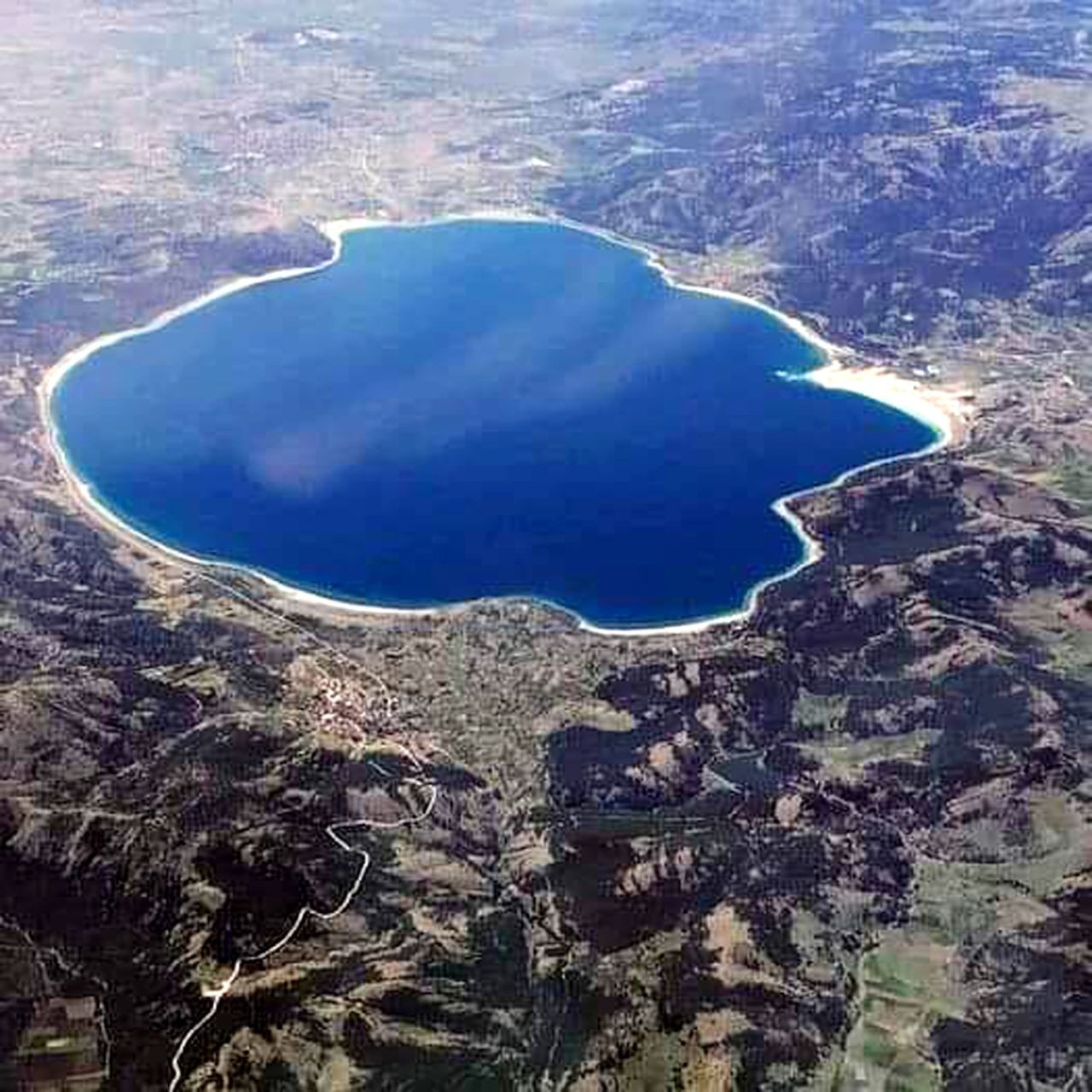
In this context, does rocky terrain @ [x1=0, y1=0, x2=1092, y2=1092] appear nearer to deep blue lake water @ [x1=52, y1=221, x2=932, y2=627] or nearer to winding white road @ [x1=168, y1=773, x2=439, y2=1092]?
winding white road @ [x1=168, y1=773, x2=439, y2=1092]

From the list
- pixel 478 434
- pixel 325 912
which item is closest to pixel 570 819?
pixel 325 912

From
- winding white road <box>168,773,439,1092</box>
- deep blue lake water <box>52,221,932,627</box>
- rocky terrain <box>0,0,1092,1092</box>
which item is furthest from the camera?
deep blue lake water <box>52,221,932,627</box>

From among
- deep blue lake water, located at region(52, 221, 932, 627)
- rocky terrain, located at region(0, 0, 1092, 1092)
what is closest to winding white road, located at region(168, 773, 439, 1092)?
rocky terrain, located at region(0, 0, 1092, 1092)

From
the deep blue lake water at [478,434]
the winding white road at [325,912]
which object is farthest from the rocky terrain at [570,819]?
the deep blue lake water at [478,434]

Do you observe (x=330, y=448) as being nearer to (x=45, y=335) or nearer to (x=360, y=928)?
(x=45, y=335)

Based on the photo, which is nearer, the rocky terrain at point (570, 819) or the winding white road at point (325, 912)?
the winding white road at point (325, 912)

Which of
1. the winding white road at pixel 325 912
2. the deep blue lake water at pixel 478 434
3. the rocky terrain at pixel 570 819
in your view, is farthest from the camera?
the deep blue lake water at pixel 478 434

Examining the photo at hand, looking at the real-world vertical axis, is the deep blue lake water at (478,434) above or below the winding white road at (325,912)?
below

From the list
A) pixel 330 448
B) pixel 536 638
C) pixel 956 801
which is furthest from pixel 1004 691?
pixel 330 448

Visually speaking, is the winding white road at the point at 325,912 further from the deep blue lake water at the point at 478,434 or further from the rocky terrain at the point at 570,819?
the deep blue lake water at the point at 478,434
